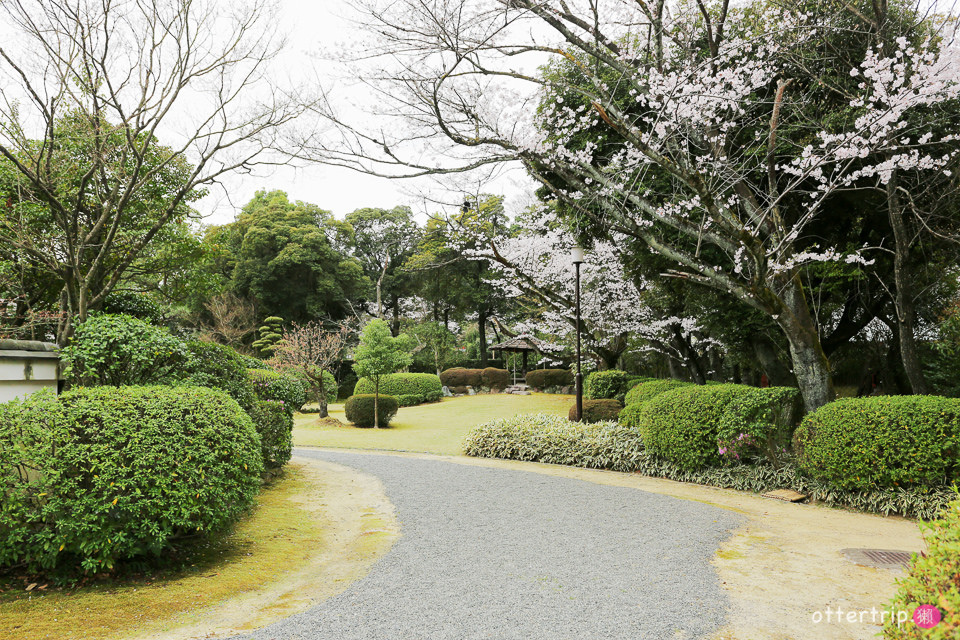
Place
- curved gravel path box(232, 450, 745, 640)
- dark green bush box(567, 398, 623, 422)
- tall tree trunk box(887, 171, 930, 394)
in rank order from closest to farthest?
curved gravel path box(232, 450, 745, 640), tall tree trunk box(887, 171, 930, 394), dark green bush box(567, 398, 623, 422)

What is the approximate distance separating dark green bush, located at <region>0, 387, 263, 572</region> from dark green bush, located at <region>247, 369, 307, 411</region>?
3.80 metres

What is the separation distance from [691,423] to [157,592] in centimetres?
611

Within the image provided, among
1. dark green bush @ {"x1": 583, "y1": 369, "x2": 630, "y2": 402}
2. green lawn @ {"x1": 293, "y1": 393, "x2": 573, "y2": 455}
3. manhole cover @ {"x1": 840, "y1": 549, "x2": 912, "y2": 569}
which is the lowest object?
green lawn @ {"x1": 293, "y1": 393, "x2": 573, "y2": 455}

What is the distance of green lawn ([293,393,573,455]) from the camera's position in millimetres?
11859

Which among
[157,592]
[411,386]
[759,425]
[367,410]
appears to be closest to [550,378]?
[411,386]

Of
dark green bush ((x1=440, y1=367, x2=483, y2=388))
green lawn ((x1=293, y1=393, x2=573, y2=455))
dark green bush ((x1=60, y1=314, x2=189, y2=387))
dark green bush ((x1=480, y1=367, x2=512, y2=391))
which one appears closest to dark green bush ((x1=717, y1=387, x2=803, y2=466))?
green lawn ((x1=293, y1=393, x2=573, y2=455))

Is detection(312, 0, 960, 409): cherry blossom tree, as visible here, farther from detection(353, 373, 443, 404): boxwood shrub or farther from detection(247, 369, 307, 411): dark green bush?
detection(353, 373, 443, 404): boxwood shrub

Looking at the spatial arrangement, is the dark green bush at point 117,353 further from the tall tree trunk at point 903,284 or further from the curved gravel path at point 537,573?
the tall tree trunk at point 903,284

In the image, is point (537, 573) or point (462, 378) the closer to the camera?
point (537, 573)

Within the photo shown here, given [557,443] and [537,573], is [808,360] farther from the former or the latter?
[537,573]

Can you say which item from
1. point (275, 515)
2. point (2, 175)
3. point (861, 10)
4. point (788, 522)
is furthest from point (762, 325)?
point (2, 175)

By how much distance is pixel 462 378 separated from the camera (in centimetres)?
2455

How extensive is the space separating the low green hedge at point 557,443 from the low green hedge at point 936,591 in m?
6.35

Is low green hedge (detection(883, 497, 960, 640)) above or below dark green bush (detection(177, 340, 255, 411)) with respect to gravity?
below
